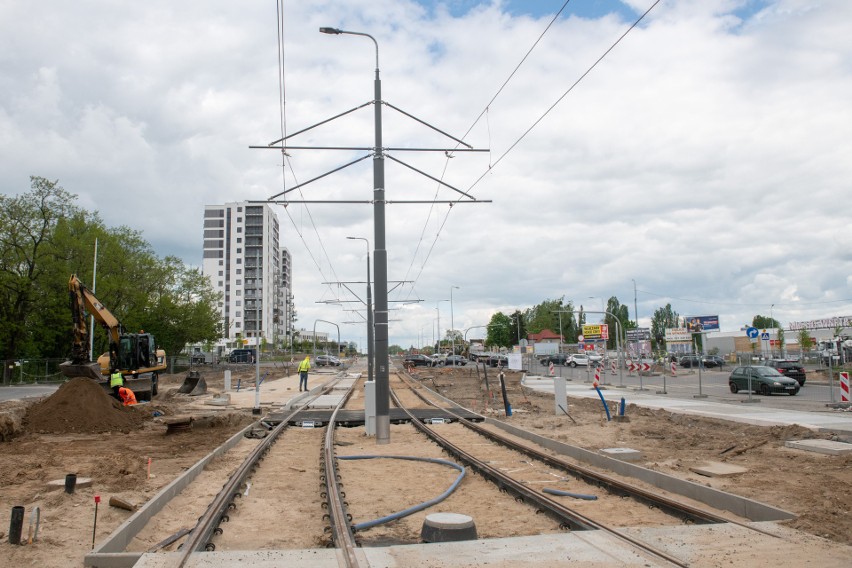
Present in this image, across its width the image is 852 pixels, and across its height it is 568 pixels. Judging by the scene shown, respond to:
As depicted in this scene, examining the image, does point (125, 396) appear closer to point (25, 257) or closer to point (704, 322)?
point (25, 257)

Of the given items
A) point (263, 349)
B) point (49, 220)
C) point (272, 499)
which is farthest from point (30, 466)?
point (263, 349)

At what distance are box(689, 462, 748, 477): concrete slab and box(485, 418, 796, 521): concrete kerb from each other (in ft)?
3.62

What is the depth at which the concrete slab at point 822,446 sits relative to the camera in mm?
12124

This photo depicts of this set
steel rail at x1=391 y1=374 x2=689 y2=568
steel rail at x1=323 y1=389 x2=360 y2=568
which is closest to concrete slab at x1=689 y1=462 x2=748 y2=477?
steel rail at x1=391 y1=374 x2=689 y2=568

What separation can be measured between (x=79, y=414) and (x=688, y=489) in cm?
1802

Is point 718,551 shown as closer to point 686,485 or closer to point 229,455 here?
point 686,485

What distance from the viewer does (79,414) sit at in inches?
798

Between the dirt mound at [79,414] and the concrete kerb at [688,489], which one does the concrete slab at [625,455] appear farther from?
the dirt mound at [79,414]

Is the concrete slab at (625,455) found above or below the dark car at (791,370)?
below

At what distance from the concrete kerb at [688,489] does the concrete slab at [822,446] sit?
4.19m

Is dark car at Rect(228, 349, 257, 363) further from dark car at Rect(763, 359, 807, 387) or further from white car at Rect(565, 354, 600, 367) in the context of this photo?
dark car at Rect(763, 359, 807, 387)

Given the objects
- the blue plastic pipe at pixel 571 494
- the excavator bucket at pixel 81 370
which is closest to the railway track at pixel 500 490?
the blue plastic pipe at pixel 571 494

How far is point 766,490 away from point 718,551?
3.31 meters

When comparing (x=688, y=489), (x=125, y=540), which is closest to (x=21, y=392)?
(x=125, y=540)
